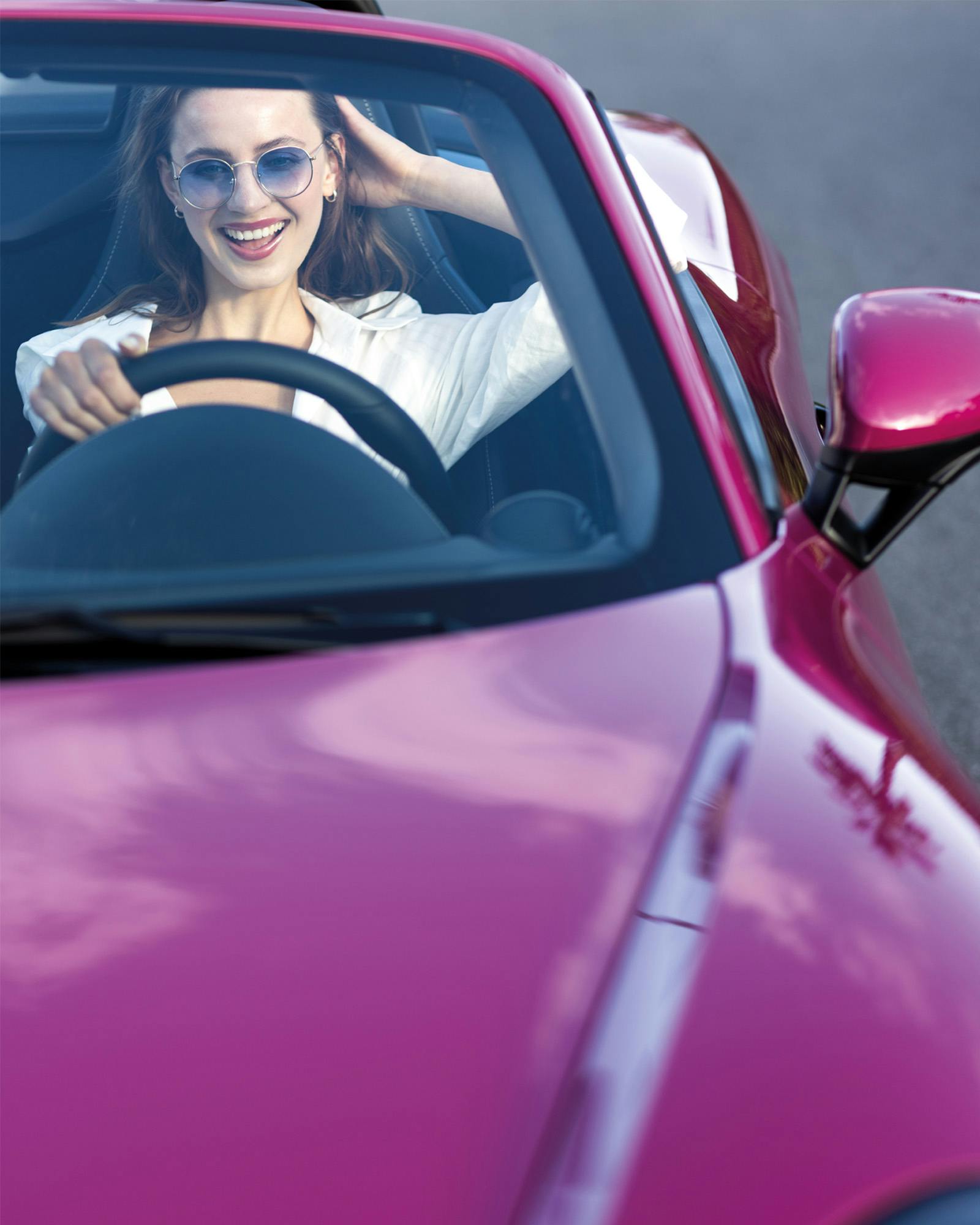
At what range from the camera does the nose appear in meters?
1.76

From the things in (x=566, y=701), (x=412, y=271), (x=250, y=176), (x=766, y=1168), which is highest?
(x=250, y=176)

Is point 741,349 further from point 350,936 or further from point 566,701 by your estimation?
point 350,936

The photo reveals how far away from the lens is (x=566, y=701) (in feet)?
3.95

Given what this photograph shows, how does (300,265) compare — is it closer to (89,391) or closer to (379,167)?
(379,167)

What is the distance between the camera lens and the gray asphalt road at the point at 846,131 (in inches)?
139

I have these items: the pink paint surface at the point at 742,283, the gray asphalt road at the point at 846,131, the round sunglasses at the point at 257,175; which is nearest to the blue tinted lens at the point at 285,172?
the round sunglasses at the point at 257,175

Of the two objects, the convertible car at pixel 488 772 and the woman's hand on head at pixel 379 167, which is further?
the woman's hand on head at pixel 379 167

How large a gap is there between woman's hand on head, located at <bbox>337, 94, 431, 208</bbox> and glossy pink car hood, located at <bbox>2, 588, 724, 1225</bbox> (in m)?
0.85

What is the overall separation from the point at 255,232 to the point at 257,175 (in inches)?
3.1

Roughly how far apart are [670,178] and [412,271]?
3.22 ft

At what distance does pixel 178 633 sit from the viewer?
1.20m

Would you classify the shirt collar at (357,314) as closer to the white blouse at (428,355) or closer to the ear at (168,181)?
the white blouse at (428,355)

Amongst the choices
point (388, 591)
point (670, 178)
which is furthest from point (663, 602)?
point (670, 178)

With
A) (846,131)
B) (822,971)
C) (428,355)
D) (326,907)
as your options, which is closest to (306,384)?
(428,355)
